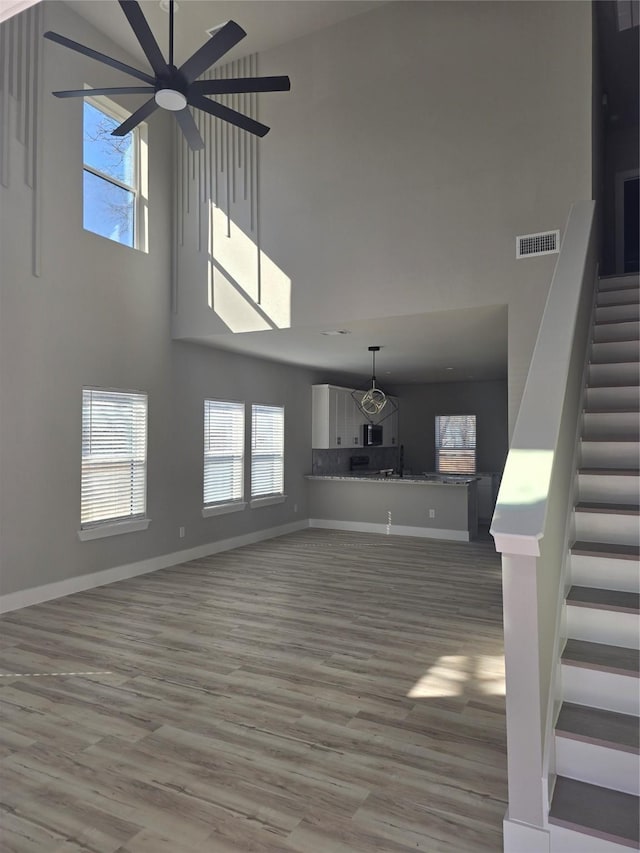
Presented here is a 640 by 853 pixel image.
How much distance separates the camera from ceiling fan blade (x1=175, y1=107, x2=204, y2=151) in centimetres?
358

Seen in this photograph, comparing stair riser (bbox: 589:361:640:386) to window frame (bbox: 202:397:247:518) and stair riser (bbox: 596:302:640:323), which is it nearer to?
stair riser (bbox: 596:302:640:323)

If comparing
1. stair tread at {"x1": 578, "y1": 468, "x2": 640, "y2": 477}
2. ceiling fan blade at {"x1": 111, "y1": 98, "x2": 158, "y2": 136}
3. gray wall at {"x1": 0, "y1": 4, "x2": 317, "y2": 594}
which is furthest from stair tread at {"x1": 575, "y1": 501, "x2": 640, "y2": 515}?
gray wall at {"x1": 0, "y1": 4, "x2": 317, "y2": 594}

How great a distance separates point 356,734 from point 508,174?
420 cm

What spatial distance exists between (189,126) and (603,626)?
373 cm

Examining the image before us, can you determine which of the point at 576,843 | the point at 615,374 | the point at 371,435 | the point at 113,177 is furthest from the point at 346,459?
the point at 576,843

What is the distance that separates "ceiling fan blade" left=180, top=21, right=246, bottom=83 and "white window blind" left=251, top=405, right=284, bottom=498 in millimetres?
4872

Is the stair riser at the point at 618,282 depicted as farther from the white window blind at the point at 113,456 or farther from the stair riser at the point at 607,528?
the white window blind at the point at 113,456

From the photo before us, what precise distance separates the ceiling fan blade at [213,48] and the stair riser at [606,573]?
3.15m

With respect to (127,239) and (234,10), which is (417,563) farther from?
(234,10)

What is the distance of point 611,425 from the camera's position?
3154 mm

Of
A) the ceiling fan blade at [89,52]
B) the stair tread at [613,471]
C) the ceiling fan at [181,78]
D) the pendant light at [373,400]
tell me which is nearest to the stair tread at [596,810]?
the stair tread at [613,471]

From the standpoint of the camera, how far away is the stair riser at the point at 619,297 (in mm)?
4164

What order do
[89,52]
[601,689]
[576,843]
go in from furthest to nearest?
[89,52], [601,689], [576,843]

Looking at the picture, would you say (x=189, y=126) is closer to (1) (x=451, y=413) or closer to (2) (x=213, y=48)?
(2) (x=213, y=48)
